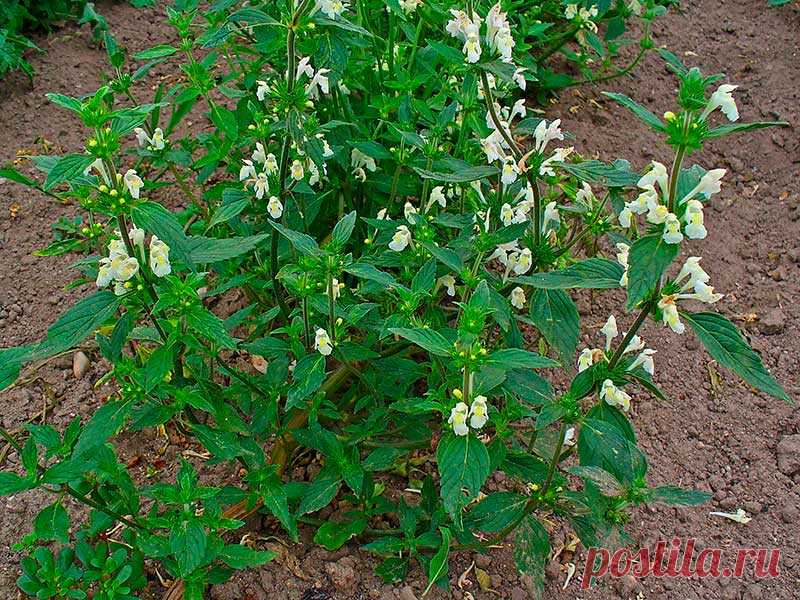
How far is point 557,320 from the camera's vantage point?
2406mm

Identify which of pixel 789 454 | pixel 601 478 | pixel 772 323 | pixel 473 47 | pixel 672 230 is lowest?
pixel 789 454

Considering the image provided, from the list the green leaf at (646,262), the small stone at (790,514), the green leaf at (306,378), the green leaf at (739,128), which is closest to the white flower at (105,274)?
the green leaf at (306,378)

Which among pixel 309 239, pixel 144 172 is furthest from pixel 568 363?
pixel 144 172

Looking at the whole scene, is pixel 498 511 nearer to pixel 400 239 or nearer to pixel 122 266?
pixel 400 239

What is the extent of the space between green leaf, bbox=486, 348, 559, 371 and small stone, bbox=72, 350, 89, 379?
2095 millimetres

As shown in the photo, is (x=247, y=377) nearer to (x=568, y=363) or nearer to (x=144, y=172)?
(x=568, y=363)

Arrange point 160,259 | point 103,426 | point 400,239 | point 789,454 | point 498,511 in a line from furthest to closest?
point 789,454, point 400,239, point 498,511, point 103,426, point 160,259

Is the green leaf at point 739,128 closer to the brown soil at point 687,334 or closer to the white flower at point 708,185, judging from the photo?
the white flower at point 708,185

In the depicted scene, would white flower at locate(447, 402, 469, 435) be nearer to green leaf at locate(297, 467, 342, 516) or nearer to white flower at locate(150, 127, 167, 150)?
green leaf at locate(297, 467, 342, 516)

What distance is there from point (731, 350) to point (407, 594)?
1399mm

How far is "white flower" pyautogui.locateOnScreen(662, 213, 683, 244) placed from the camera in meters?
Result: 1.90

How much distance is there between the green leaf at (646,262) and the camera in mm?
1884

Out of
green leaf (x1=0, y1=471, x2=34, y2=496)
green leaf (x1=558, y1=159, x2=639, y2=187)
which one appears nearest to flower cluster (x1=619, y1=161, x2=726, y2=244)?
green leaf (x1=558, y1=159, x2=639, y2=187)

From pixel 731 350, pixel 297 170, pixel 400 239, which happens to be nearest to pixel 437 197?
pixel 400 239
